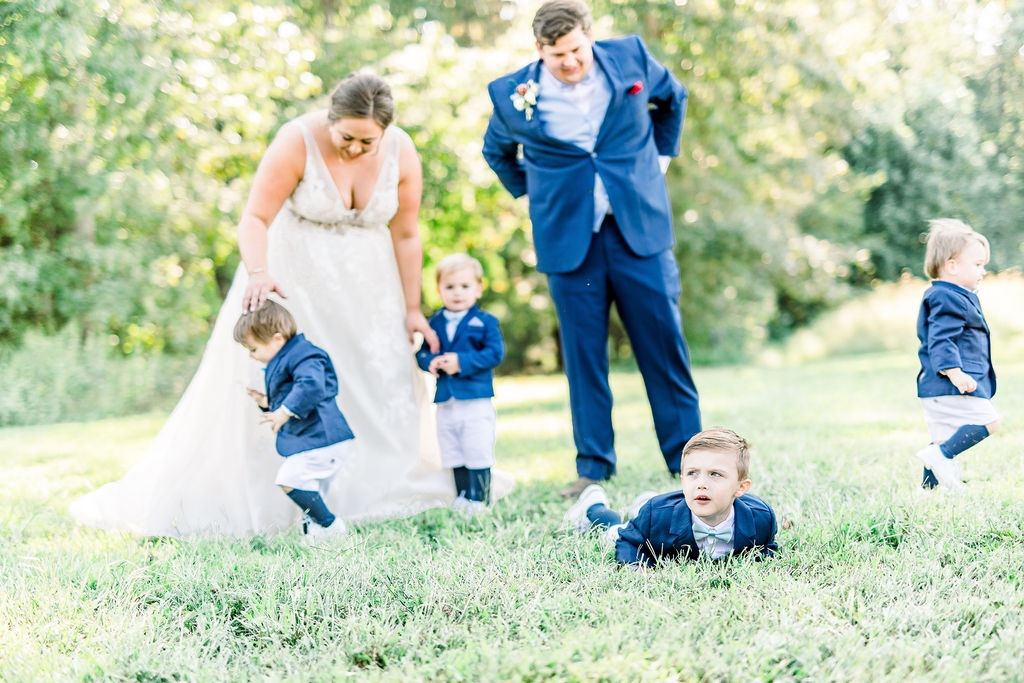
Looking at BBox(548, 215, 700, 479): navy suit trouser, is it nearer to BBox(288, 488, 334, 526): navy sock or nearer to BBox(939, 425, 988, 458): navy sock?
BBox(939, 425, 988, 458): navy sock

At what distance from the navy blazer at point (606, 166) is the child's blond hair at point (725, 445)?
1.36 metres

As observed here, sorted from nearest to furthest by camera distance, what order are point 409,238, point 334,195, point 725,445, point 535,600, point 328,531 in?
point 535,600, point 725,445, point 328,531, point 334,195, point 409,238

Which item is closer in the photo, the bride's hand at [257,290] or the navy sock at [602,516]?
the navy sock at [602,516]

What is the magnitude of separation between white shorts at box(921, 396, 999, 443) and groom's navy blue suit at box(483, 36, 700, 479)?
1036 mm

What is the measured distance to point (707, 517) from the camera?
8.65ft

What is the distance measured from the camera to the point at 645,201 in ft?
12.7

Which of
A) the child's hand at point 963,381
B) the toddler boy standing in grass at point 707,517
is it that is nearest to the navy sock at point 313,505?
the toddler boy standing in grass at point 707,517

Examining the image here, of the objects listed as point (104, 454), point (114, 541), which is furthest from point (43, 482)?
point (114, 541)

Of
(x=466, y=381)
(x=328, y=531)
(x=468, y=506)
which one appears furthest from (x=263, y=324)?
(x=468, y=506)

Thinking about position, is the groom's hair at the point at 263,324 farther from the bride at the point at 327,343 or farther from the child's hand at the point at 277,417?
the child's hand at the point at 277,417

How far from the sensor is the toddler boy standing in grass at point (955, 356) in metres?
3.22

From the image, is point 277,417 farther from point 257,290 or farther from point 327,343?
point 327,343

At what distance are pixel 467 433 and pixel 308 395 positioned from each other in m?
0.82

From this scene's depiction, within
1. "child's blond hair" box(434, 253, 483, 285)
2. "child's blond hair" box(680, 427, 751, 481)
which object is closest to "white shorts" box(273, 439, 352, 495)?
"child's blond hair" box(434, 253, 483, 285)
